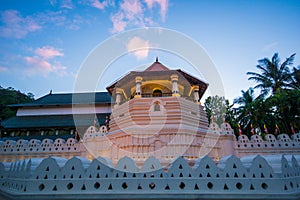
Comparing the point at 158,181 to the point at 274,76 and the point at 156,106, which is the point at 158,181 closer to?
the point at 156,106

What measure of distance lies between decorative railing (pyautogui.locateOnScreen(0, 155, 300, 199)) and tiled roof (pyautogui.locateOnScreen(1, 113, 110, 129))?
1594cm

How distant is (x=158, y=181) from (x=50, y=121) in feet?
67.5

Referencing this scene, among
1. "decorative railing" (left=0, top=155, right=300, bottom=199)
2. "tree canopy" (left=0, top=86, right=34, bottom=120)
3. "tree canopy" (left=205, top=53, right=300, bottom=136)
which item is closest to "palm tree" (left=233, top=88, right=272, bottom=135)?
"tree canopy" (left=205, top=53, right=300, bottom=136)

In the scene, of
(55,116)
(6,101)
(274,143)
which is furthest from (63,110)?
(274,143)

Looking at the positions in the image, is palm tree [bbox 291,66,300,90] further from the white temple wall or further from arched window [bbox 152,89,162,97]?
the white temple wall

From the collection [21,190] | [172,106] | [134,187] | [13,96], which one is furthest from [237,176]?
[13,96]

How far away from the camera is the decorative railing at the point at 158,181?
422 cm

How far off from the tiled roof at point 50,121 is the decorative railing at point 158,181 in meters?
15.9

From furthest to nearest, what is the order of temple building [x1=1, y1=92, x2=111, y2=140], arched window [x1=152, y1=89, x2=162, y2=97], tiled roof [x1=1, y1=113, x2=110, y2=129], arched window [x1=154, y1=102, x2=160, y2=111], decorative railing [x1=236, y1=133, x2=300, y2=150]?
tiled roof [x1=1, y1=113, x2=110, y2=129] → temple building [x1=1, y1=92, x2=111, y2=140] → arched window [x1=152, y1=89, x2=162, y2=97] → arched window [x1=154, y1=102, x2=160, y2=111] → decorative railing [x1=236, y1=133, x2=300, y2=150]

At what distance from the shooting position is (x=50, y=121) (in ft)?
69.0

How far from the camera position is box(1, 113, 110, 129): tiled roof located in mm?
19969

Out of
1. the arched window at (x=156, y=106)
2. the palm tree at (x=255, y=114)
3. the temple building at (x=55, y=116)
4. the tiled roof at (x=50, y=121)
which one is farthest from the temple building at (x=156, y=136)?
the palm tree at (x=255, y=114)

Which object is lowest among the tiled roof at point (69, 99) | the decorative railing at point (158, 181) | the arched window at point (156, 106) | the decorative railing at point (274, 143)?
the decorative railing at point (158, 181)

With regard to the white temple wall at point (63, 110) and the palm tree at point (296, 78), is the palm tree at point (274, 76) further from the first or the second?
the white temple wall at point (63, 110)
